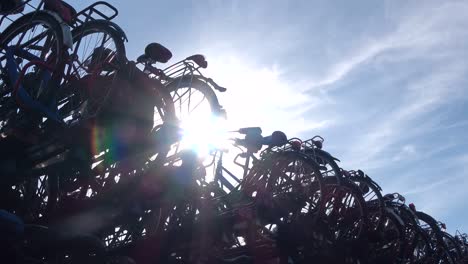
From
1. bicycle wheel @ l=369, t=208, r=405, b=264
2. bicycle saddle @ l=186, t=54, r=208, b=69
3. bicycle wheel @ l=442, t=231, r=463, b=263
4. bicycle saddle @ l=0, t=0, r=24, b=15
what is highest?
bicycle saddle @ l=0, t=0, r=24, b=15

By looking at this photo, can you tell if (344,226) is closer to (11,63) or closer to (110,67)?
(110,67)

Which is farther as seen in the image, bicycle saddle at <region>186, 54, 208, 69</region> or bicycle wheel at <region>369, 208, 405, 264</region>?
bicycle wheel at <region>369, 208, 405, 264</region>

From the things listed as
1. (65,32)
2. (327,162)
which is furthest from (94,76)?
(327,162)

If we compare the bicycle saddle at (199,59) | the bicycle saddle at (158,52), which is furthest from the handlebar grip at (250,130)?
the bicycle saddle at (158,52)

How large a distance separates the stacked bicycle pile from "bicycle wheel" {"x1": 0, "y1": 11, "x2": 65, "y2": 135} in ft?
0.07

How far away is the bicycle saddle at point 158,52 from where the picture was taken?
22.2 feet

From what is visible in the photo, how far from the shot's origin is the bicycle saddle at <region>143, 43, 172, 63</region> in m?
6.78

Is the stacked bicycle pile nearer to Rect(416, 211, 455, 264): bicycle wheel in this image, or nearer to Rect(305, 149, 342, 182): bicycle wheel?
Rect(305, 149, 342, 182): bicycle wheel

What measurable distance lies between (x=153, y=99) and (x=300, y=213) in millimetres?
3361

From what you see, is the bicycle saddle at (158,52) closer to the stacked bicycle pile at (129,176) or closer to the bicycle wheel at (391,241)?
the stacked bicycle pile at (129,176)

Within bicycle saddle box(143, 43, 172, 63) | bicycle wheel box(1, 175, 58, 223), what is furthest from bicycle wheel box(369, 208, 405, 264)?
bicycle wheel box(1, 175, 58, 223)

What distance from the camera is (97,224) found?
23.8 ft

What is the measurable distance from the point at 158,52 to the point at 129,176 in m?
1.89

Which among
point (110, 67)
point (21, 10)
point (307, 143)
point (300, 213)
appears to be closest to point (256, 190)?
point (300, 213)
